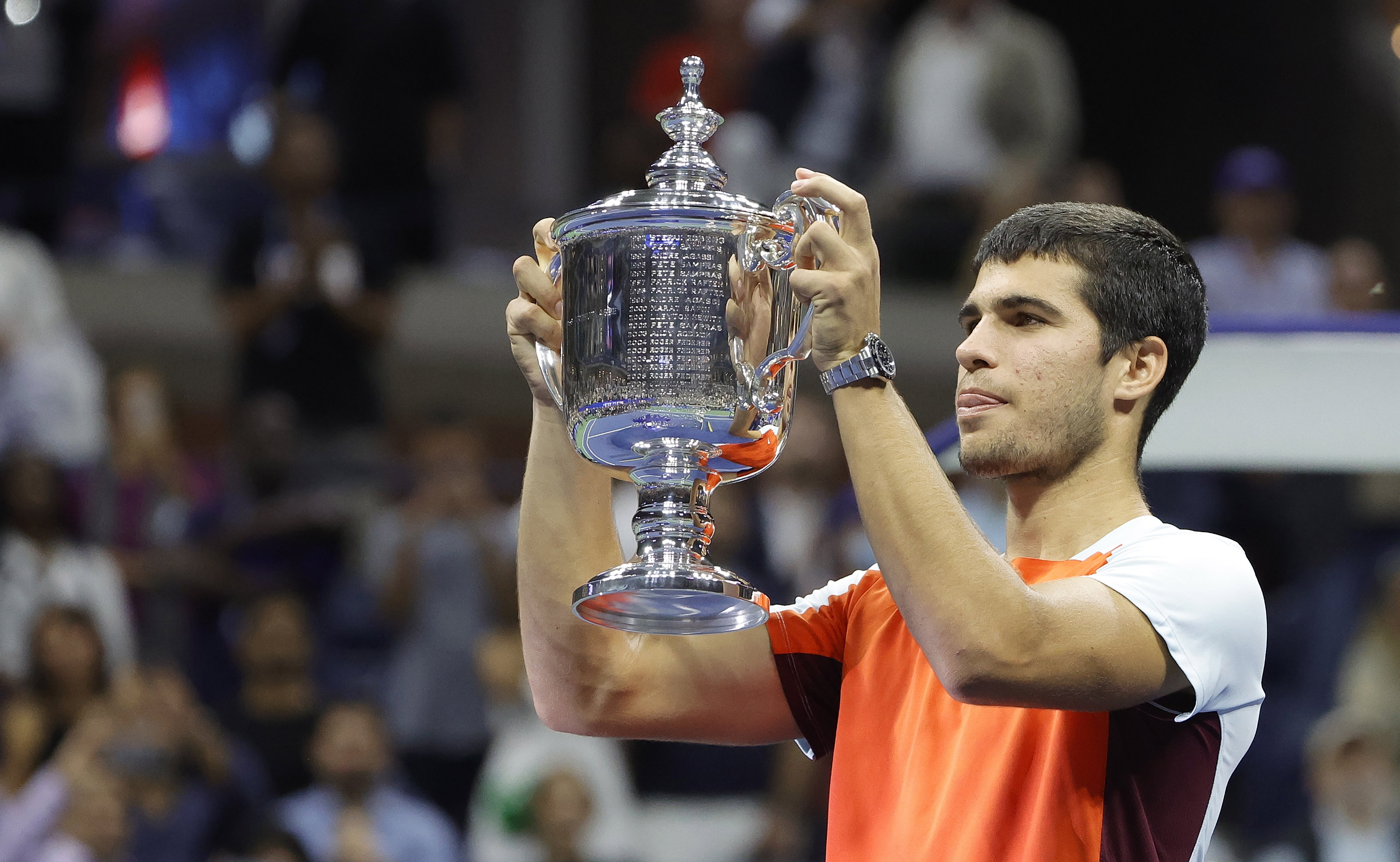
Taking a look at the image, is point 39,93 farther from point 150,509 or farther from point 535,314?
point 535,314

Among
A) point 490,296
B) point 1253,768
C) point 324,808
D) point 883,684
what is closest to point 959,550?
point 883,684

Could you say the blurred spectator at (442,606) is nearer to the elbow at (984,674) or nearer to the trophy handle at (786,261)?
the trophy handle at (786,261)

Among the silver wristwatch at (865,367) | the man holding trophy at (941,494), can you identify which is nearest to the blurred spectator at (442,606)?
the man holding trophy at (941,494)

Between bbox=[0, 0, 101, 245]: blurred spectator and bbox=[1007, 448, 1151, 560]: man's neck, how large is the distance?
267 inches

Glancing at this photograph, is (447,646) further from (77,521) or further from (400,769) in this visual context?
(77,521)

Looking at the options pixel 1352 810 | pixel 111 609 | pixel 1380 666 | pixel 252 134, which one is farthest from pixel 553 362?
pixel 252 134

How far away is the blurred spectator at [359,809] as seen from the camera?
5824 mm

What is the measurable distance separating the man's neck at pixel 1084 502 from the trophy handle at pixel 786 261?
A: 39 cm

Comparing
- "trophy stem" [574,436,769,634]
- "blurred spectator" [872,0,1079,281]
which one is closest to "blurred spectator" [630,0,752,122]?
"blurred spectator" [872,0,1079,281]

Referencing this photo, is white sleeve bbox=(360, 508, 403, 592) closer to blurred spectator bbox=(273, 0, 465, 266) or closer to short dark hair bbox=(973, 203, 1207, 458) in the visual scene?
blurred spectator bbox=(273, 0, 465, 266)

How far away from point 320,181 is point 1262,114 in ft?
18.5

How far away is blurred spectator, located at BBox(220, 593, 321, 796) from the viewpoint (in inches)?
241

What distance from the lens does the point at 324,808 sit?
5.89 metres

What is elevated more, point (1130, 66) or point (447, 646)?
point (1130, 66)
